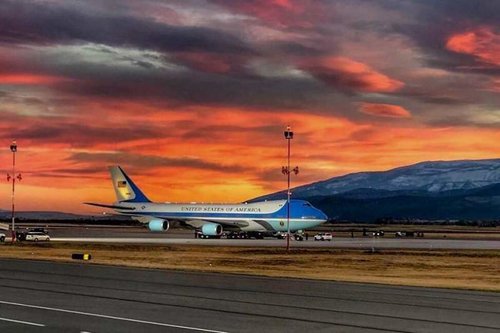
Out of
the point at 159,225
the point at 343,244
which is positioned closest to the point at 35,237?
the point at 159,225

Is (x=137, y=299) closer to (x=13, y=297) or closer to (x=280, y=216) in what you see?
(x=13, y=297)

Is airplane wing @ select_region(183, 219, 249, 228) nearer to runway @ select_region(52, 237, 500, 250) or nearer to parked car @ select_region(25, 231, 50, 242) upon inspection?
runway @ select_region(52, 237, 500, 250)

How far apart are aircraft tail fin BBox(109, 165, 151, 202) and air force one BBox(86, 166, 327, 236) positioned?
1.09 metres

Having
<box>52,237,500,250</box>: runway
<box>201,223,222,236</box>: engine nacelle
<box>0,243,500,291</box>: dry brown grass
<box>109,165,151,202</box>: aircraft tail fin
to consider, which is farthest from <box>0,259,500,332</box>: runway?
<box>109,165,151,202</box>: aircraft tail fin

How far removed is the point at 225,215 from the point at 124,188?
84.9 feet

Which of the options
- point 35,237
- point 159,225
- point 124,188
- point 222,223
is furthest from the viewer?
point 124,188

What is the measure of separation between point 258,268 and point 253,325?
26.9m

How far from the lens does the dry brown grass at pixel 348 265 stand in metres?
41.0

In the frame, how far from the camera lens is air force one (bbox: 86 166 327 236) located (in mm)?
99375

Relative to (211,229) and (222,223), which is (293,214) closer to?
(222,223)

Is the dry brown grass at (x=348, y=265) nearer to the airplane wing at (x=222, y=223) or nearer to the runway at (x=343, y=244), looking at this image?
the runway at (x=343, y=244)

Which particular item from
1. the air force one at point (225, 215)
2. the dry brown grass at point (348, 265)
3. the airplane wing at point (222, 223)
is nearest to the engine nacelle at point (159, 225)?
the air force one at point (225, 215)

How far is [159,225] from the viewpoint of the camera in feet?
344

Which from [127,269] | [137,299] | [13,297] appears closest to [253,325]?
[137,299]
